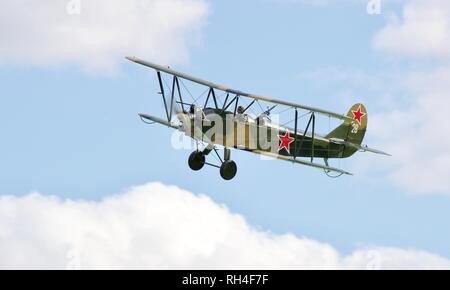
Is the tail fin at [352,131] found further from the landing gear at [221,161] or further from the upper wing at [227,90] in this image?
the landing gear at [221,161]

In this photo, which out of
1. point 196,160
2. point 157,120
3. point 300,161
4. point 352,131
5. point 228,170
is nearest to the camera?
point 228,170

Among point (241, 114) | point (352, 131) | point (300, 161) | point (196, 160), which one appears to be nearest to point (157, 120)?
point (196, 160)

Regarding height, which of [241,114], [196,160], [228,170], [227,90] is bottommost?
[228,170]

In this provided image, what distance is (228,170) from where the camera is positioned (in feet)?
96.6

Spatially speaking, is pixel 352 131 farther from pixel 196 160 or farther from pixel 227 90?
pixel 196 160

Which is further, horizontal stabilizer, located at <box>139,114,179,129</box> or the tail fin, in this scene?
the tail fin

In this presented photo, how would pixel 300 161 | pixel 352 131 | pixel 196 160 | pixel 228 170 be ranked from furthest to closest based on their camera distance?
pixel 352 131
pixel 196 160
pixel 300 161
pixel 228 170

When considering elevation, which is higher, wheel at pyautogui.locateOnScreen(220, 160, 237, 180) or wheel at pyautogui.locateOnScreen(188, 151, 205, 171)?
wheel at pyautogui.locateOnScreen(188, 151, 205, 171)

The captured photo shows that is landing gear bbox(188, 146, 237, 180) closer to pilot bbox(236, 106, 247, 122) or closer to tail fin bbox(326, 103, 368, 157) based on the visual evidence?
pilot bbox(236, 106, 247, 122)

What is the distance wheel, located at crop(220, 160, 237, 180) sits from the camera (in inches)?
1158

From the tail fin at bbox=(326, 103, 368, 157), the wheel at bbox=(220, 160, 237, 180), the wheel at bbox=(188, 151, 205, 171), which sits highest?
the tail fin at bbox=(326, 103, 368, 157)

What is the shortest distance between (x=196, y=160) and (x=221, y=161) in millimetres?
763

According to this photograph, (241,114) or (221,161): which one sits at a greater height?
(241,114)

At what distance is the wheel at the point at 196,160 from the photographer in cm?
2983
